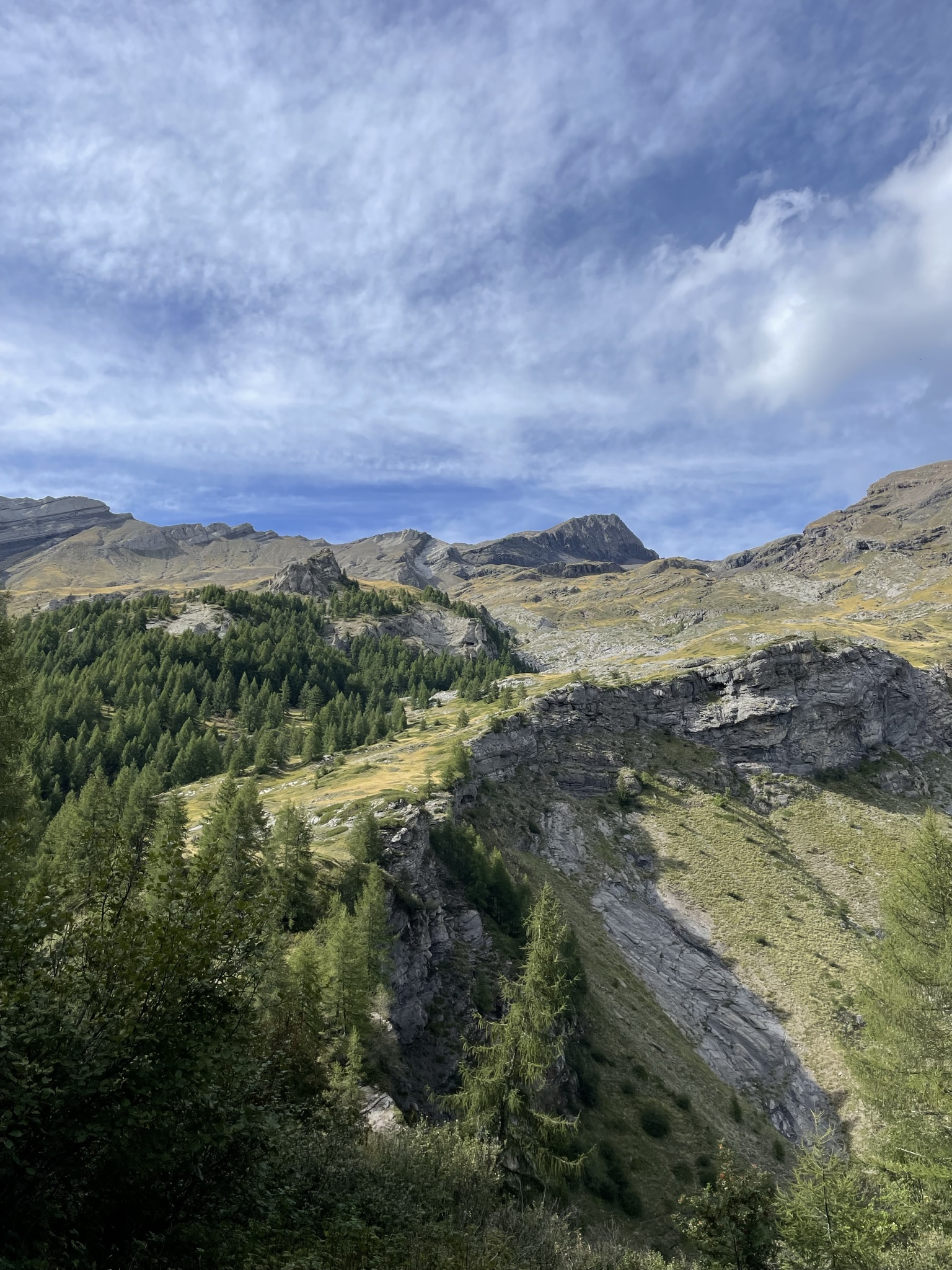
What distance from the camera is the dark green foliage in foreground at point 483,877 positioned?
49656 millimetres

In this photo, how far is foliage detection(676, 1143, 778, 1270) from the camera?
54.7ft

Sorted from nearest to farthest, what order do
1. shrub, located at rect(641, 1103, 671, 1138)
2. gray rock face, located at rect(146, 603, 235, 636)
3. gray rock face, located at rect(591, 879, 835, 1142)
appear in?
shrub, located at rect(641, 1103, 671, 1138)
gray rock face, located at rect(591, 879, 835, 1142)
gray rock face, located at rect(146, 603, 235, 636)

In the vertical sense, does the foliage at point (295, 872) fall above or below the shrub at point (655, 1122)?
above

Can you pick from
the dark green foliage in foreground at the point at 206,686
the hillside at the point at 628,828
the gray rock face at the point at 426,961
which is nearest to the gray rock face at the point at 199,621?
the dark green foliage in foreground at the point at 206,686

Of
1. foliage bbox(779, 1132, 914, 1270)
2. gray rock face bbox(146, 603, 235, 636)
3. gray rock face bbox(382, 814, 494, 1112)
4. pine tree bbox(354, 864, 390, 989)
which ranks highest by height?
gray rock face bbox(146, 603, 235, 636)

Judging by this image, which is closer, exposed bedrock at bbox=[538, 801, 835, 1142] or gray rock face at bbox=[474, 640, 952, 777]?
exposed bedrock at bbox=[538, 801, 835, 1142]

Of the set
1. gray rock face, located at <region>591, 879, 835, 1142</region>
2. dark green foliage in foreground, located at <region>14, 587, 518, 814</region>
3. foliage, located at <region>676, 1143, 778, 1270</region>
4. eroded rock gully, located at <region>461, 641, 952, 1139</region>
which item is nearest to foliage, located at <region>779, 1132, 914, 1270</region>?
foliage, located at <region>676, 1143, 778, 1270</region>

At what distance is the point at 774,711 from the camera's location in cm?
9825

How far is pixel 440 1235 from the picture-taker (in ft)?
43.9

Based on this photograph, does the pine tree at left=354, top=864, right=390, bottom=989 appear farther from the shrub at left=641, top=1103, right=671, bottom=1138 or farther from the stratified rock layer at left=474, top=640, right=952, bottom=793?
the stratified rock layer at left=474, top=640, right=952, bottom=793

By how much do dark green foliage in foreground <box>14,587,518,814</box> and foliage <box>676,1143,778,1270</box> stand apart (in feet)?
270

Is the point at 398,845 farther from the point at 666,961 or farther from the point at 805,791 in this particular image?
the point at 805,791

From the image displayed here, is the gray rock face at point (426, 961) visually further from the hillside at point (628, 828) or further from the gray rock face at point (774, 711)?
the gray rock face at point (774, 711)

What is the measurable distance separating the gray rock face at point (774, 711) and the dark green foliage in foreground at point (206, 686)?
38.5 meters
